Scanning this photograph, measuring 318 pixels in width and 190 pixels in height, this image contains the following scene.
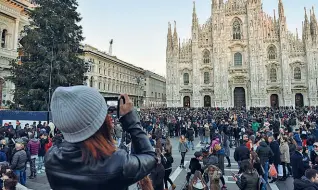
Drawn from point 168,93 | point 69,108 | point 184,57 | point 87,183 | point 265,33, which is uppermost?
point 265,33

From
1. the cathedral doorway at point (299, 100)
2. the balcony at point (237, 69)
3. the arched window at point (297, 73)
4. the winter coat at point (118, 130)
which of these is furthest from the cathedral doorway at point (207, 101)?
the winter coat at point (118, 130)

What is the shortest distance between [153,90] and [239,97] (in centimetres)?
3222

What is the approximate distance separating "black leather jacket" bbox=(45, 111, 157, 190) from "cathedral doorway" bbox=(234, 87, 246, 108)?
137 feet

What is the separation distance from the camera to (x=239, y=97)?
41.0 metres

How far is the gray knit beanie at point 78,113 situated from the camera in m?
1.17

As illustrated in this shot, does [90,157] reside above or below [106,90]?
below

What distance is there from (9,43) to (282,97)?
3944cm

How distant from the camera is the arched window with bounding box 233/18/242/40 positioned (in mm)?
41534

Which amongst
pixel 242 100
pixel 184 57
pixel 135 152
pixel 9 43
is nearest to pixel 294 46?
pixel 242 100

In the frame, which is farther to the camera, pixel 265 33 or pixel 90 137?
pixel 265 33

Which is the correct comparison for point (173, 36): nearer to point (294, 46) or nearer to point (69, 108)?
point (294, 46)

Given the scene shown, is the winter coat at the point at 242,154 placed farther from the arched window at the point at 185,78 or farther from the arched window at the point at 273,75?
the arched window at the point at 273,75

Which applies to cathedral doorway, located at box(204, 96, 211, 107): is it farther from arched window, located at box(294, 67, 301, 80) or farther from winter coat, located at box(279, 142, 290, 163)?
winter coat, located at box(279, 142, 290, 163)

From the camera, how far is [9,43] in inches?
1012
